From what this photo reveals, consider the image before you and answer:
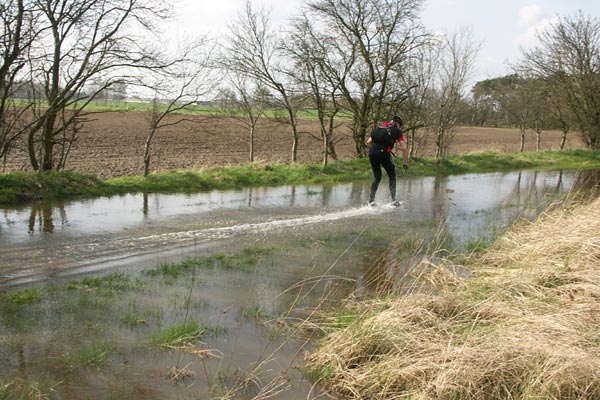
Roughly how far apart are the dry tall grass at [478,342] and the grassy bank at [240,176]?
8.59m

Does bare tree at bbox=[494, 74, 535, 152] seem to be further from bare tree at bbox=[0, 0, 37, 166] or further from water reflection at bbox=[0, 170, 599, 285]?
bare tree at bbox=[0, 0, 37, 166]

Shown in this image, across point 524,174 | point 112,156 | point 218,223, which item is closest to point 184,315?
point 218,223

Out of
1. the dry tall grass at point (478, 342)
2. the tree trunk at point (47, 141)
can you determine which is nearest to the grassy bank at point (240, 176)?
the tree trunk at point (47, 141)

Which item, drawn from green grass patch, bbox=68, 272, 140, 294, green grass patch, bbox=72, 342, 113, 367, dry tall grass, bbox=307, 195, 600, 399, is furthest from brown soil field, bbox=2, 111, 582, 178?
green grass patch, bbox=72, 342, 113, 367

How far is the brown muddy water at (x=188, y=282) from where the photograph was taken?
4113 mm

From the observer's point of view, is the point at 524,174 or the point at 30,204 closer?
the point at 30,204

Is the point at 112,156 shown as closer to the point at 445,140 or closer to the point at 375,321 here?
the point at 445,140

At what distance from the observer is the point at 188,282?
6336mm

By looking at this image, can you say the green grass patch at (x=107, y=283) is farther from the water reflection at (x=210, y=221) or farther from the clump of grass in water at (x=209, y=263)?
the water reflection at (x=210, y=221)

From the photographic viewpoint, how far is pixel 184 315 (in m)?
5.29

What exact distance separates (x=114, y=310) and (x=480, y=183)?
50.1ft

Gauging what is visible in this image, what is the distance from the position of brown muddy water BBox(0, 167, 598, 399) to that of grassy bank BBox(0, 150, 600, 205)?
795 mm

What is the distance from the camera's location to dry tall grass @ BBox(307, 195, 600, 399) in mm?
3793

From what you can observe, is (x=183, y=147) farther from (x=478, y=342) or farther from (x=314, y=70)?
(x=478, y=342)
